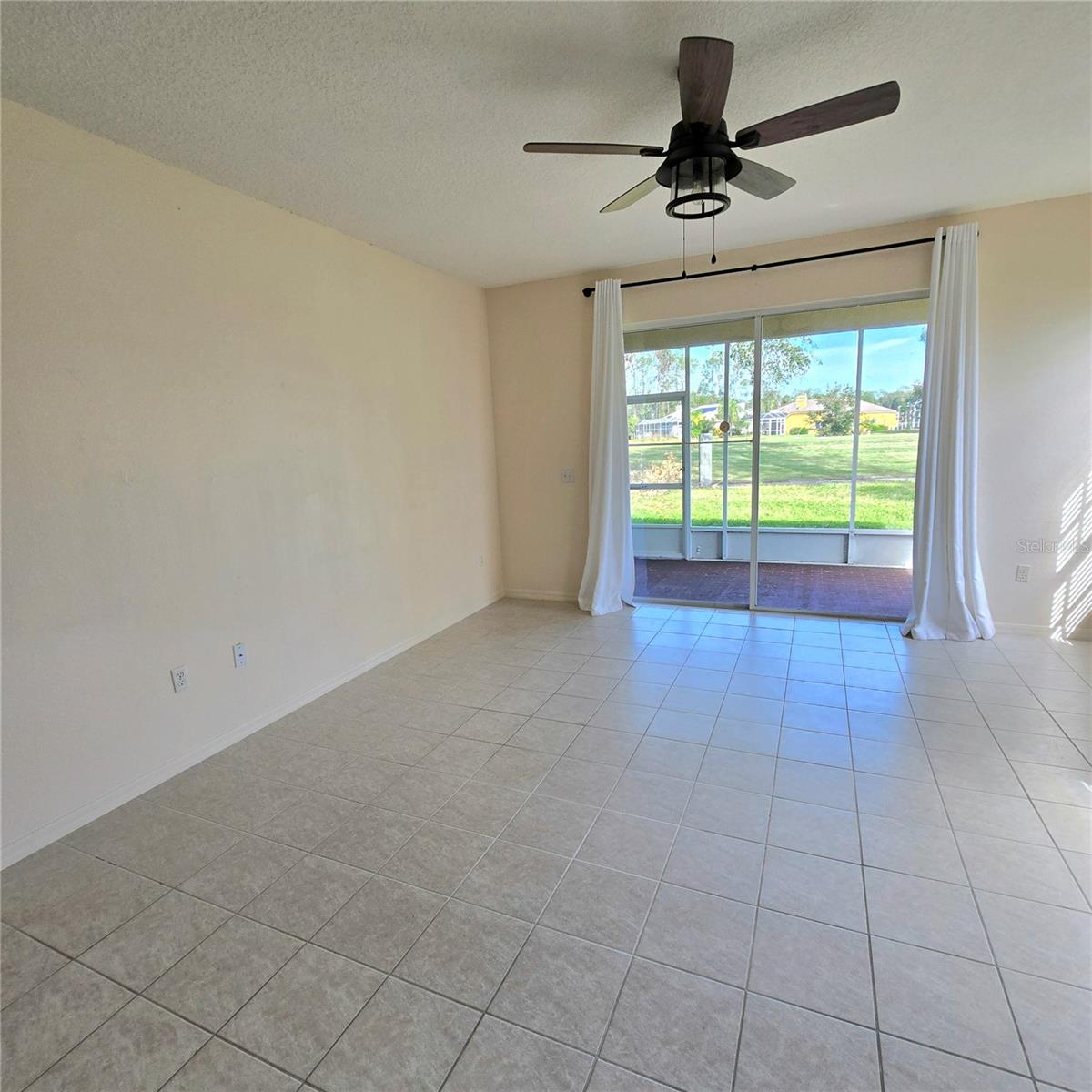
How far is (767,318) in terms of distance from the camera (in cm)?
440

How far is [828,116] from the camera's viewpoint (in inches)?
72.9

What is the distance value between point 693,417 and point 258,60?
3644 mm

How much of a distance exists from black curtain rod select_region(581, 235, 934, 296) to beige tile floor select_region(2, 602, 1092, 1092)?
2.89 m

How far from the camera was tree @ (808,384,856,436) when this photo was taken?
4.35 m

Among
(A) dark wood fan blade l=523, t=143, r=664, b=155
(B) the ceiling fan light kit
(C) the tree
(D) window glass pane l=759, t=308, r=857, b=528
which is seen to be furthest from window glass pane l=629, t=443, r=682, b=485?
(A) dark wood fan blade l=523, t=143, r=664, b=155

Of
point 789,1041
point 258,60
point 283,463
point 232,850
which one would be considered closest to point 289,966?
point 232,850

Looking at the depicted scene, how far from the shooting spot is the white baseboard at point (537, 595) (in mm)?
5304

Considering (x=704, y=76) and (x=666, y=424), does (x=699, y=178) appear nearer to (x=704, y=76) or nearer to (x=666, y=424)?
(x=704, y=76)

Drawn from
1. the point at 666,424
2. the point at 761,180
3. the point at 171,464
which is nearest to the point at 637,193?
the point at 761,180

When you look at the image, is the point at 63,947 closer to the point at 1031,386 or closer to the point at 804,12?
the point at 804,12

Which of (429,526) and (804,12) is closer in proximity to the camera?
(804,12)

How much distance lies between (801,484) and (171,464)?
169 inches

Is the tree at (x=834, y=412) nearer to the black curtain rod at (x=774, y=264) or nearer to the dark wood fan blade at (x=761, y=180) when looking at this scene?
the black curtain rod at (x=774, y=264)

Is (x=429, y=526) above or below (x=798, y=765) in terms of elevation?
above
